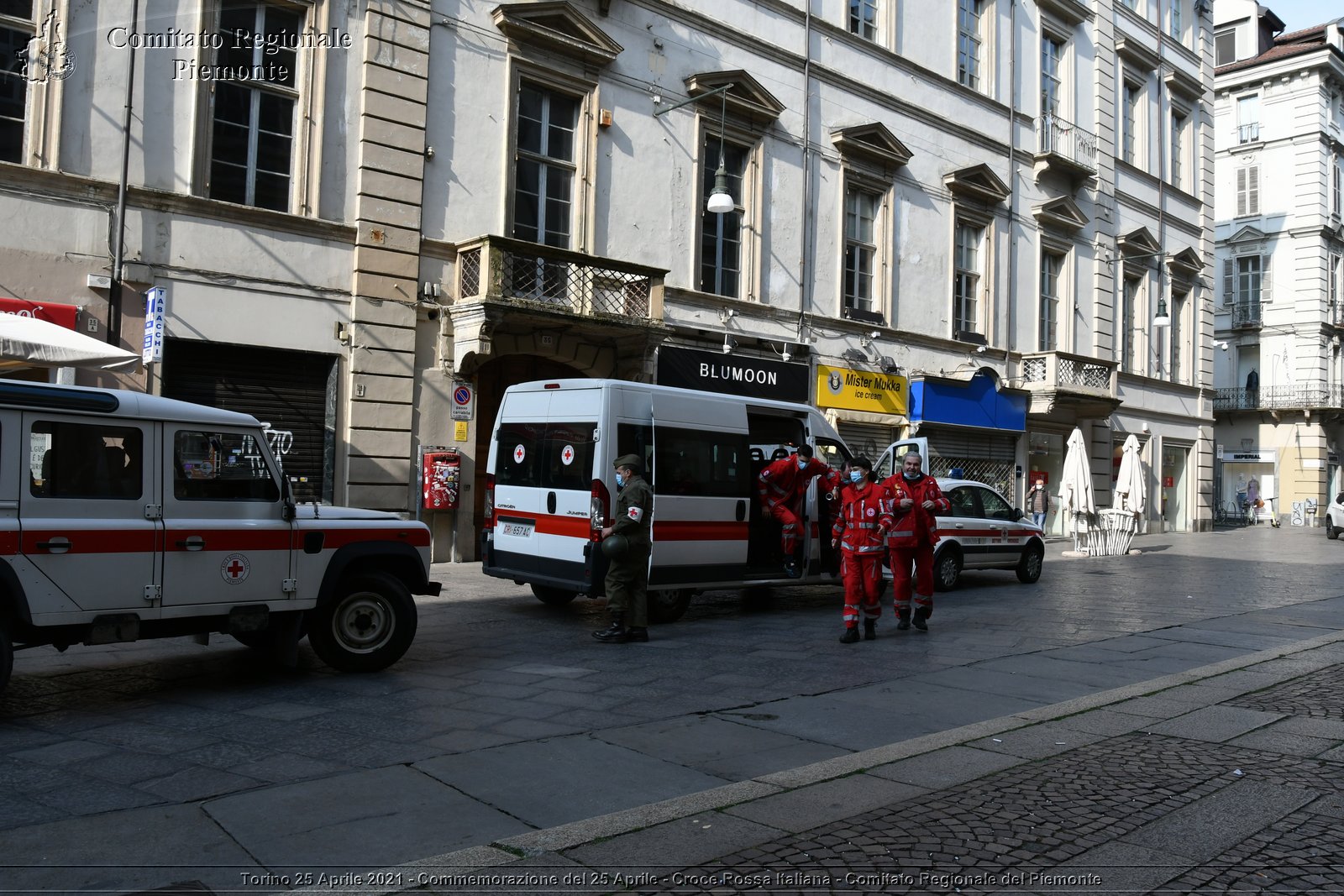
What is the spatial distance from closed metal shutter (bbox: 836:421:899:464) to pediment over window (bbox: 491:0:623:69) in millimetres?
8895

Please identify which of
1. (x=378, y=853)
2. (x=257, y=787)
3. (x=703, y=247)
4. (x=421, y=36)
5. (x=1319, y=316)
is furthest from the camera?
(x=1319, y=316)

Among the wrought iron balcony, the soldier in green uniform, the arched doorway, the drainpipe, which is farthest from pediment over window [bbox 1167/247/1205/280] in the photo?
the drainpipe

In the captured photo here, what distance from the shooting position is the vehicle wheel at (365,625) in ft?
26.1

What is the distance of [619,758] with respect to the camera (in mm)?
5883

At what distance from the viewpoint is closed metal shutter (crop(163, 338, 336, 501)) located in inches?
539

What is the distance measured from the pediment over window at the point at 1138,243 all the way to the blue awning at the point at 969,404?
718cm

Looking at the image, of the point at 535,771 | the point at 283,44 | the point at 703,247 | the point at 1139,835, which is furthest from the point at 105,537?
the point at 703,247

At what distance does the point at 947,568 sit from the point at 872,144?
1061 centimetres

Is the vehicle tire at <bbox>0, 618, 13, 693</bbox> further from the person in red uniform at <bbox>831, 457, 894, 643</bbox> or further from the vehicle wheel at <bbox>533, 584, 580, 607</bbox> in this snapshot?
the person in red uniform at <bbox>831, 457, 894, 643</bbox>

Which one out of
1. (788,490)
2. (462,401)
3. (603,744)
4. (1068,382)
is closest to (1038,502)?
(1068,382)

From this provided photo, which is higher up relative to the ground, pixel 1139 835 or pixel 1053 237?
pixel 1053 237

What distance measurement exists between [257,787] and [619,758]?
186 cm

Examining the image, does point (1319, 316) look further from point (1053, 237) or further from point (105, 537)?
point (105, 537)

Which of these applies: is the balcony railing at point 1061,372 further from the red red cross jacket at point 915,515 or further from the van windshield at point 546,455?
the van windshield at point 546,455
